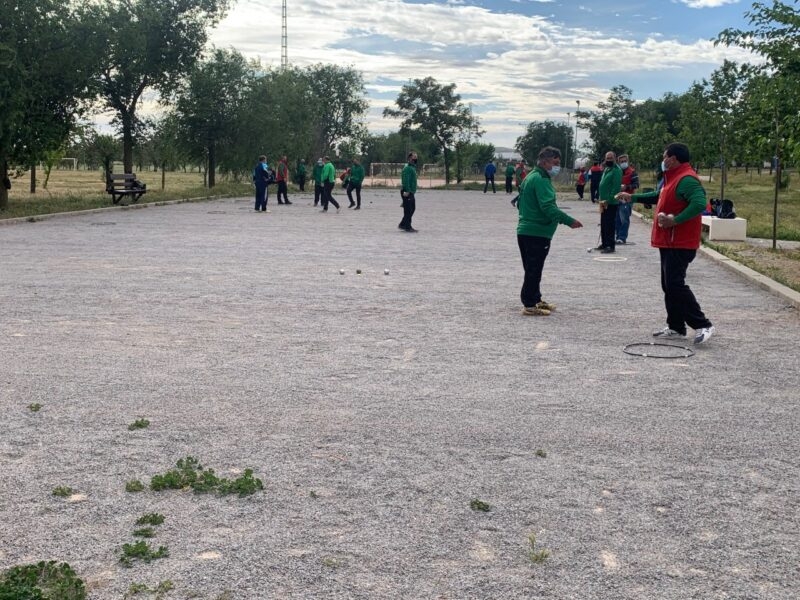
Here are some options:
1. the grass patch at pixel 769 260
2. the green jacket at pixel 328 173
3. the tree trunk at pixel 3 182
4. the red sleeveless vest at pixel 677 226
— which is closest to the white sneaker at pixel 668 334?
the red sleeveless vest at pixel 677 226

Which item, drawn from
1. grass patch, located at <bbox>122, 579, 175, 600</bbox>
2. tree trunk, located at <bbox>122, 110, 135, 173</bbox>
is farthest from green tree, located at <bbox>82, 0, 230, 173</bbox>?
grass patch, located at <bbox>122, 579, 175, 600</bbox>

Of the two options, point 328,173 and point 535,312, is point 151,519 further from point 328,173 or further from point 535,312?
point 328,173

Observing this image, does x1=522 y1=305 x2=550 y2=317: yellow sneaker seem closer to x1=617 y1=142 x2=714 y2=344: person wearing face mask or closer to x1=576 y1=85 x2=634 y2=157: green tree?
x1=617 y1=142 x2=714 y2=344: person wearing face mask

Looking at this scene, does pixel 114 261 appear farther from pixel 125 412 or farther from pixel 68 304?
pixel 125 412

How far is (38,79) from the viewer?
82.4 feet

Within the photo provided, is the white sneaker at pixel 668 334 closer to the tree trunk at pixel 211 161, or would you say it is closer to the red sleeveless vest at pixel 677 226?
the red sleeveless vest at pixel 677 226

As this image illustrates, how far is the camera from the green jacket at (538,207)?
973 cm

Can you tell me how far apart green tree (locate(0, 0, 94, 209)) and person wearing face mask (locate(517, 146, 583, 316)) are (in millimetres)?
16852

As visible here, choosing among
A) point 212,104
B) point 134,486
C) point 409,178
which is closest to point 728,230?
point 409,178

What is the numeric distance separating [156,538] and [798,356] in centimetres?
574

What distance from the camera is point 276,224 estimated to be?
2317cm

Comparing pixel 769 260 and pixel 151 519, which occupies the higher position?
pixel 769 260

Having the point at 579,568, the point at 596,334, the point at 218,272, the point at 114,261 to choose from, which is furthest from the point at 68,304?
the point at 579,568

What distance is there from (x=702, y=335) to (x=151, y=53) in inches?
1232
